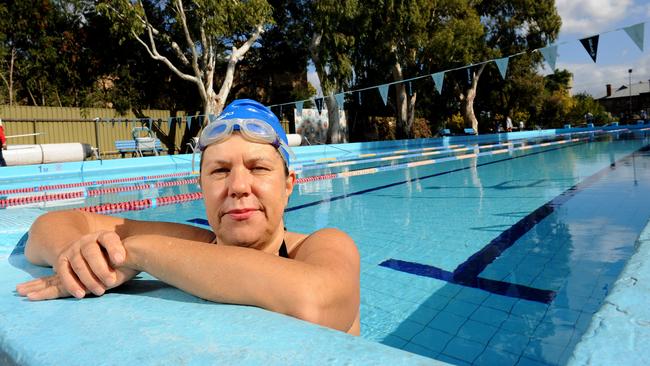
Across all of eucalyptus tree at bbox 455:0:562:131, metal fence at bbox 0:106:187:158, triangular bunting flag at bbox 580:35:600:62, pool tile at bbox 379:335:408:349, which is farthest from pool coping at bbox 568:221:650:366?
eucalyptus tree at bbox 455:0:562:131

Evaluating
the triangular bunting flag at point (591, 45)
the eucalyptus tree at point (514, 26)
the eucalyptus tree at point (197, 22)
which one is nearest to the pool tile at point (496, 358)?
the triangular bunting flag at point (591, 45)

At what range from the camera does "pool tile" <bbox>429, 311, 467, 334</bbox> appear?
2.62m

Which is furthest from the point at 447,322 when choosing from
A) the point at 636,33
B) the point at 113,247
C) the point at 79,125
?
the point at 79,125

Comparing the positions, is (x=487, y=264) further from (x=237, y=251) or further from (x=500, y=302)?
(x=237, y=251)

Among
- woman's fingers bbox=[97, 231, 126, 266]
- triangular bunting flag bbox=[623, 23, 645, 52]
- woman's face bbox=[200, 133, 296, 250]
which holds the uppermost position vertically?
triangular bunting flag bbox=[623, 23, 645, 52]

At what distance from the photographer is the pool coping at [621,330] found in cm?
73

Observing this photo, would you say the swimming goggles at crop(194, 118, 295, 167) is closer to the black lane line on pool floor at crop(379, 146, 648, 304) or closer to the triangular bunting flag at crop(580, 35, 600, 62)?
the black lane line on pool floor at crop(379, 146, 648, 304)

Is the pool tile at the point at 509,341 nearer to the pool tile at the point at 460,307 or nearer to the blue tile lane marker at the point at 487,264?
the pool tile at the point at 460,307

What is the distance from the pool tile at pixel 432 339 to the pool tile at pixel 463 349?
0.04 m

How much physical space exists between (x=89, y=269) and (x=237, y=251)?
14.8 inches

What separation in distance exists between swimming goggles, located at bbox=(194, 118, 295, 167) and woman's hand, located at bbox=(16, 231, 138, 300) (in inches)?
15.8

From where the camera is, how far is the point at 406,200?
22.6 ft

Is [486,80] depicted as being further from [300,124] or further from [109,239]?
[109,239]

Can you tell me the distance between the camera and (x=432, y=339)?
8.30 feet
